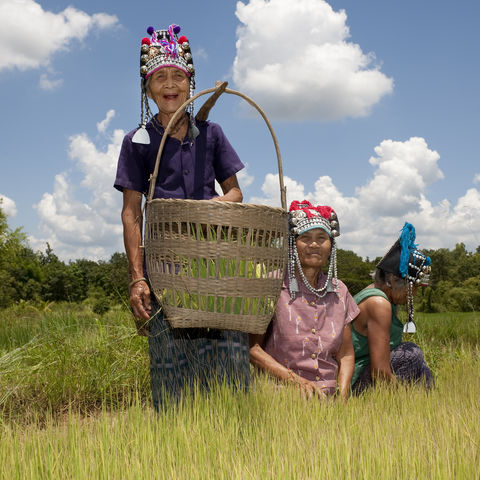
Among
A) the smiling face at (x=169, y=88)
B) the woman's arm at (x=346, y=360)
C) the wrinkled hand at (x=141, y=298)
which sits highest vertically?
the smiling face at (x=169, y=88)

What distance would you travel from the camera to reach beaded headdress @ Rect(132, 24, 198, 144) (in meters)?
2.88

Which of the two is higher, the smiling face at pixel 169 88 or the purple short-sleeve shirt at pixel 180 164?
the smiling face at pixel 169 88

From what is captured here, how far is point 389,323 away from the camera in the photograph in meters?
3.41

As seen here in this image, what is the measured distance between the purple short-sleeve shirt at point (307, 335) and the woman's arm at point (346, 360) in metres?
0.05

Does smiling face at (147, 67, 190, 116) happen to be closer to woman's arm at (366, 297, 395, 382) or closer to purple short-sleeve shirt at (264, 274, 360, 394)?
purple short-sleeve shirt at (264, 274, 360, 394)

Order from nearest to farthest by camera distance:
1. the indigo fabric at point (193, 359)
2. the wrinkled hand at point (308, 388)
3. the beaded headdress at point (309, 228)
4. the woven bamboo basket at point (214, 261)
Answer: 1. the woven bamboo basket at point (214, 261)
2. the indigo fabric at point (193, 359)
3. the wrinkled hand at point (308, 388)
4. the beaded headdress at point (309, 228)

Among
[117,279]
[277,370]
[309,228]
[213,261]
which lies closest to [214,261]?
[213,261]

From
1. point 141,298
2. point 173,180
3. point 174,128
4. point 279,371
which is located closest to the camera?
point 141,298

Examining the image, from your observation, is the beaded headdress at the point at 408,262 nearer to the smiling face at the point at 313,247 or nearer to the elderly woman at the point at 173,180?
the smiling face at the point at 313,247

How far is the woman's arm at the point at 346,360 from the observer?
3.23 metres

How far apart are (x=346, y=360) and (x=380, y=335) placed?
308 mm

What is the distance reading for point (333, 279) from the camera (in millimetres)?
3221

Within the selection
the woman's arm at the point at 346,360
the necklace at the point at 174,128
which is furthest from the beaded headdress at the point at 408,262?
the necklace at the point at 174,128

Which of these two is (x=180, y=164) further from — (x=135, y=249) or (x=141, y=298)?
(x=141, y=298)
